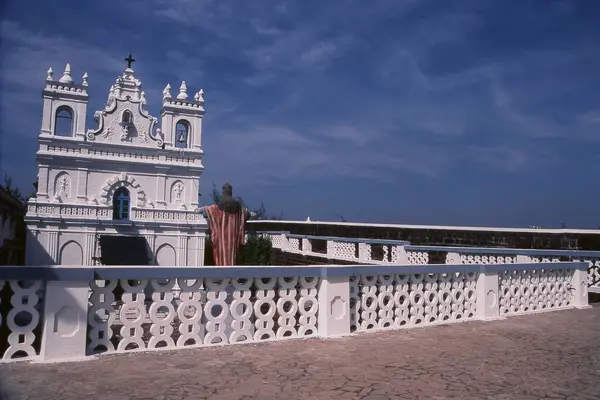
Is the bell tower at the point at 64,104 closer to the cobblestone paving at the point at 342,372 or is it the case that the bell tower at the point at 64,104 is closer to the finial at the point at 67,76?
the finial at the point at 67,76

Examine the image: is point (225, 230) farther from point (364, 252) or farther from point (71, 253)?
point (71, 253)

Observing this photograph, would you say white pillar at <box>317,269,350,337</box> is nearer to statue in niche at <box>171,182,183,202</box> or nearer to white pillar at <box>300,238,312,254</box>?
white pillar at <box>300,238,312,254</box>

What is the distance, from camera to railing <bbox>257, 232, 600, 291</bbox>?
10.8 m

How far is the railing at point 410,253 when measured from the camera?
1080 cm

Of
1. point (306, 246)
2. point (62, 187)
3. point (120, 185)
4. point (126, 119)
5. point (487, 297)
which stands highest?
point (126, 119)

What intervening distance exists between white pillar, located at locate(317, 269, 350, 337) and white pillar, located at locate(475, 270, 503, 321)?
2629 millimetres

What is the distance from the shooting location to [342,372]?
14.8 ft

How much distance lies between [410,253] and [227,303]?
32.0 ft

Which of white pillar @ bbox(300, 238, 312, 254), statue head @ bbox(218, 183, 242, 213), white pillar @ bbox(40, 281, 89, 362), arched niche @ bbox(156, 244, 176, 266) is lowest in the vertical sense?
white pillar @ bbox(40, 281, 89, 362)

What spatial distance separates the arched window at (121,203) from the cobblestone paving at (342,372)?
15.1 m

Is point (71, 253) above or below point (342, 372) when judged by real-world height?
above

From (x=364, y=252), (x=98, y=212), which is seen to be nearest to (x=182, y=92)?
(x=98, y=212)

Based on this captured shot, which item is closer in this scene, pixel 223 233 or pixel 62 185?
pixel 223 233

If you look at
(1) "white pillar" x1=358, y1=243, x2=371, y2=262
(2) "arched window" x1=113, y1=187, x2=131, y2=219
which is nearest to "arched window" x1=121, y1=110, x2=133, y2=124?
(2) "arched window" x1=113, y1=187, x2=131, y2=219
